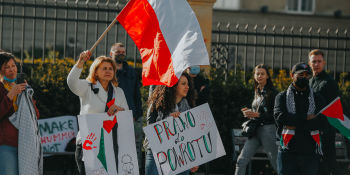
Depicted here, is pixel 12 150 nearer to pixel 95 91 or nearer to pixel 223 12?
pixel 95 91

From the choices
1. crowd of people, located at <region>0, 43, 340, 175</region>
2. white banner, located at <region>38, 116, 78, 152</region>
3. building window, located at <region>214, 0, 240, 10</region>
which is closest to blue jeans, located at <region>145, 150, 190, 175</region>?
crowd of people, located at <region>0, 43, 340, 175</region>

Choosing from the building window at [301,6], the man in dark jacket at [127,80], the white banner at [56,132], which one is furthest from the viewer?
the building window at [301,6]

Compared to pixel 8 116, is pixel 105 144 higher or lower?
lower

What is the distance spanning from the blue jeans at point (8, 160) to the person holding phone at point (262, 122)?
10.2 ft

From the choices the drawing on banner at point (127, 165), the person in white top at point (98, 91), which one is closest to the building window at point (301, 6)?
the person in white top at point (98, 91)

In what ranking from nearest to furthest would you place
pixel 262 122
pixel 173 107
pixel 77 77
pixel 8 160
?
pixel 8 160 → pixel 77 77 → pixel 173 107 → pixel 262 122

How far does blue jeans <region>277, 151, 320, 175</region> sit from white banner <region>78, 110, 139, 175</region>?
5.52ft

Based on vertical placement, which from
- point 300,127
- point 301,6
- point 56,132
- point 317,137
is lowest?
point 56,132

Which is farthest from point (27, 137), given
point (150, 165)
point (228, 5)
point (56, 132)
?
point (228, 5)

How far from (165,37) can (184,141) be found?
1.30 meters

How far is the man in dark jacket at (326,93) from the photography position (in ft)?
21.5

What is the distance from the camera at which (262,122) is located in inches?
281

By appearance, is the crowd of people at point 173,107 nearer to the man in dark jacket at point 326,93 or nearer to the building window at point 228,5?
the man in dark jacket at point 326,93

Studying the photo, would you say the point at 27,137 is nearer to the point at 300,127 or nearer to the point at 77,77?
the point at 77,77
